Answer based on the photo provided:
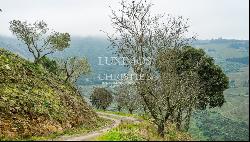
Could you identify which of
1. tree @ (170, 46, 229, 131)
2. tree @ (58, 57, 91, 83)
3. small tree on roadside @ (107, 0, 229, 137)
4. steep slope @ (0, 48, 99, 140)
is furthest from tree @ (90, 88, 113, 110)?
small tree on roadside @ (107, 0, 229, 137)

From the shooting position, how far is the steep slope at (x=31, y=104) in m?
42.3

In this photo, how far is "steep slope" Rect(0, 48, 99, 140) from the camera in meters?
42.3

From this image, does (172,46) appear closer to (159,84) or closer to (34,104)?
(159,84)

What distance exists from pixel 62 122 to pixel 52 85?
1398cm

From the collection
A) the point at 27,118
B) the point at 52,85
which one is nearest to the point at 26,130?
the point at 27,118

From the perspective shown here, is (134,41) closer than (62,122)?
Yes

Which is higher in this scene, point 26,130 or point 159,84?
point 159,84

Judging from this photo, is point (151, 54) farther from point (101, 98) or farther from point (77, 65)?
point (101, 98)

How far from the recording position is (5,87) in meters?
49.0

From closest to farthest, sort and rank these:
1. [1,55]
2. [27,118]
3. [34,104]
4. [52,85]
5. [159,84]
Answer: [159,84] → [27,118] → [34,104] → [1,55] → [52,85]

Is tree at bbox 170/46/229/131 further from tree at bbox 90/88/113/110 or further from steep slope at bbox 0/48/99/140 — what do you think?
tree at bbox 90/88/113/110

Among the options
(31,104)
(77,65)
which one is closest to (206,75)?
(31,104)

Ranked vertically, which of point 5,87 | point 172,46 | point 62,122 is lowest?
point 62,122

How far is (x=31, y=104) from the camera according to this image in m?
47.8
